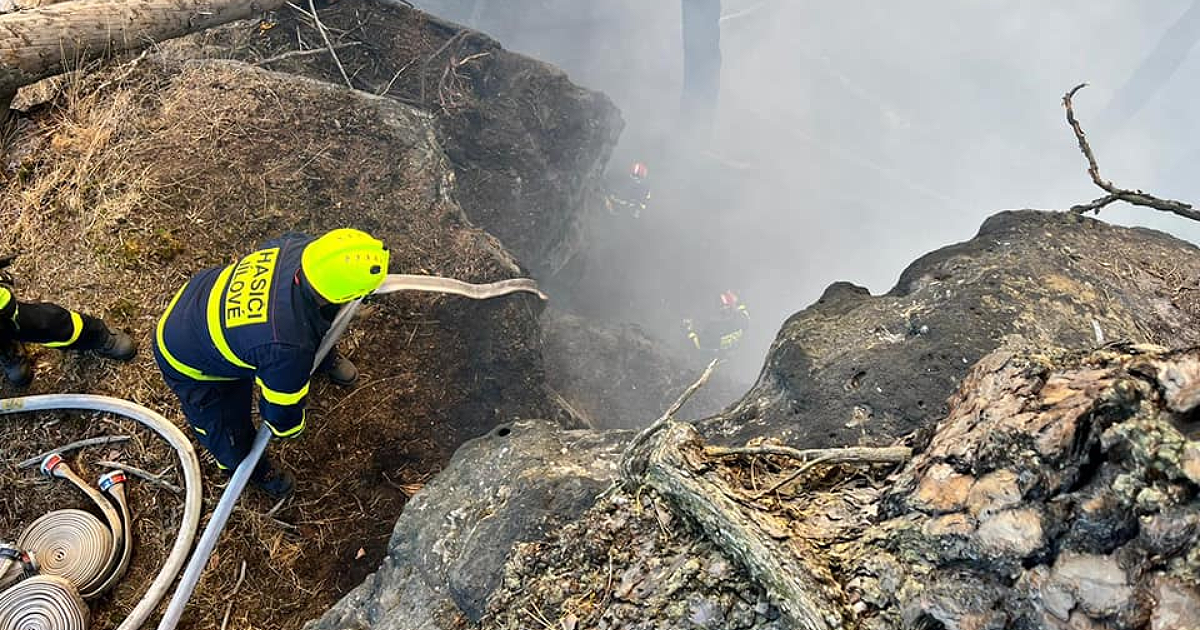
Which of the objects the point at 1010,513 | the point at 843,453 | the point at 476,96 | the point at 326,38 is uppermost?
the point at 1010,513

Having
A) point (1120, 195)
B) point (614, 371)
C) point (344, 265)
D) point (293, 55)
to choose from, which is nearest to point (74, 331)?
point (344, 265)

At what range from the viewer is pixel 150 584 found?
362 centimetres

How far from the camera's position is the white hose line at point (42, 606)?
124 inches

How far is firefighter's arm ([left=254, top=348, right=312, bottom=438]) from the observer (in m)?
2.91

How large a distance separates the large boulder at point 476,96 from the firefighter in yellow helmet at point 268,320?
3.08m

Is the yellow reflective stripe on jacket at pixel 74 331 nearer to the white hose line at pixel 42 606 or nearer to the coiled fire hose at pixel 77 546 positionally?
the coiled fire hose at pixel 77 546

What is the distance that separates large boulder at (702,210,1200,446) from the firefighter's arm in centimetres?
228

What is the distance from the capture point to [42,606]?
3.21 metres

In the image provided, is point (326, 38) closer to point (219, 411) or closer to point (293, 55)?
point (293, 55)

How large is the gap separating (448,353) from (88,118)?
3279mm

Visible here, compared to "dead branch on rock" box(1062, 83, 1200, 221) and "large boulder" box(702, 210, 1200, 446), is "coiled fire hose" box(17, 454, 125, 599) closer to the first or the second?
"large boulder" box(702, 210, 1200, 446)

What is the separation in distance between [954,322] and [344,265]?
3.39 meters

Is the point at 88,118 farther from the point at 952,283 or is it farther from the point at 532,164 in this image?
the point at 952,283

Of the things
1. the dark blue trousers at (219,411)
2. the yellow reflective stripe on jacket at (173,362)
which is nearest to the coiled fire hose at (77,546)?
the dark blue trousers at (219,411)
